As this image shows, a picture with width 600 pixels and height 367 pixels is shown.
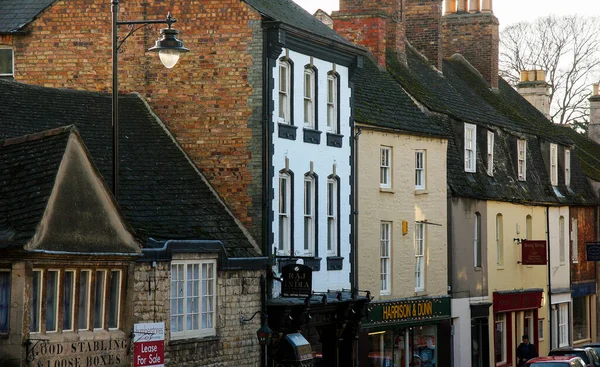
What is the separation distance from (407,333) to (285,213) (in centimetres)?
953

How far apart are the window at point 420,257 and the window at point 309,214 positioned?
762cm

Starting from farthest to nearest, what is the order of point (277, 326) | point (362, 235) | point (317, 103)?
point (362, 235), point (317, 103), point (277, 326)

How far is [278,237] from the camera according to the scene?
3189 cm

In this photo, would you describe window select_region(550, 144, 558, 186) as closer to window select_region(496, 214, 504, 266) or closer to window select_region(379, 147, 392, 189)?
window select_region(496, 214, 504, 266)

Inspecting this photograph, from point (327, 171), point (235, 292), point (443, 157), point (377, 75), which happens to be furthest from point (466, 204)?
point (235, 292)

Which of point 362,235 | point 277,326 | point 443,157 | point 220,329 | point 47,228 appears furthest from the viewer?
point 443,157

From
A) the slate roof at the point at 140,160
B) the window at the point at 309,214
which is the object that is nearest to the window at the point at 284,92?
the window at the point at 309,214

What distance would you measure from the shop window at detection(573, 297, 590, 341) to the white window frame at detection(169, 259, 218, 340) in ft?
101

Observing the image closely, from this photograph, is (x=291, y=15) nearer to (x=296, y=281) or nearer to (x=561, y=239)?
(x=296, y=281)

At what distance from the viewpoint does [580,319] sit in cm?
5697

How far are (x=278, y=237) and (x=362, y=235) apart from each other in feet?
19.6

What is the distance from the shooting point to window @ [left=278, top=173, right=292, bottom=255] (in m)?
32.2

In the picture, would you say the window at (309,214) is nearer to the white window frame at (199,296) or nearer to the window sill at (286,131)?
the window sill at (286,131)

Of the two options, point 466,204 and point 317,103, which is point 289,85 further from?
point 466,204
